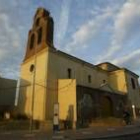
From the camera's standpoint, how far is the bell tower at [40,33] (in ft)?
101

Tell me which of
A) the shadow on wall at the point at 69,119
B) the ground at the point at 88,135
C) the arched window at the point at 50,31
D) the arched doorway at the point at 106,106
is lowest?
the ground at the point at 88,135

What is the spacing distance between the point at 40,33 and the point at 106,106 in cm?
1522

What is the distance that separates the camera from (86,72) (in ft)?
112

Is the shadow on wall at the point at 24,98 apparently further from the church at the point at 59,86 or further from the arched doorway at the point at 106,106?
the arched doorway at the point at 106,106

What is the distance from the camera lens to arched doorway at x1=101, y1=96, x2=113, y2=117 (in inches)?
1128

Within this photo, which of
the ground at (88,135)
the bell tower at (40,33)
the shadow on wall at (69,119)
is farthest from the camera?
the bell tower at (40,33)

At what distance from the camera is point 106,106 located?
97.0 feet

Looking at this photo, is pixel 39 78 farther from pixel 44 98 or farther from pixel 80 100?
pixel 80 100

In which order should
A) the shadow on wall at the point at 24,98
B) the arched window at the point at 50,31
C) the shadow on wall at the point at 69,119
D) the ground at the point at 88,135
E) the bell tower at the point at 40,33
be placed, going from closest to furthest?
the ground at the point at 88,135, the shadow on wall at the point at 69,119, the shadow on wall at the point at 24,98, the bell tower at the point at 40,33, the arched window at the point at 50,31

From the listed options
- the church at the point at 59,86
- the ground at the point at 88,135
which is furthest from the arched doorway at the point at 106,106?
the ground at the point at 88,135

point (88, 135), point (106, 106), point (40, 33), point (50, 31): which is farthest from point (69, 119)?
point (40, 33)

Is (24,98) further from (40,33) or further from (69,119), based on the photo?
(40,33)

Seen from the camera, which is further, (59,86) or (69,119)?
(59,86)

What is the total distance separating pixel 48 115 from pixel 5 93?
40.6 feet
